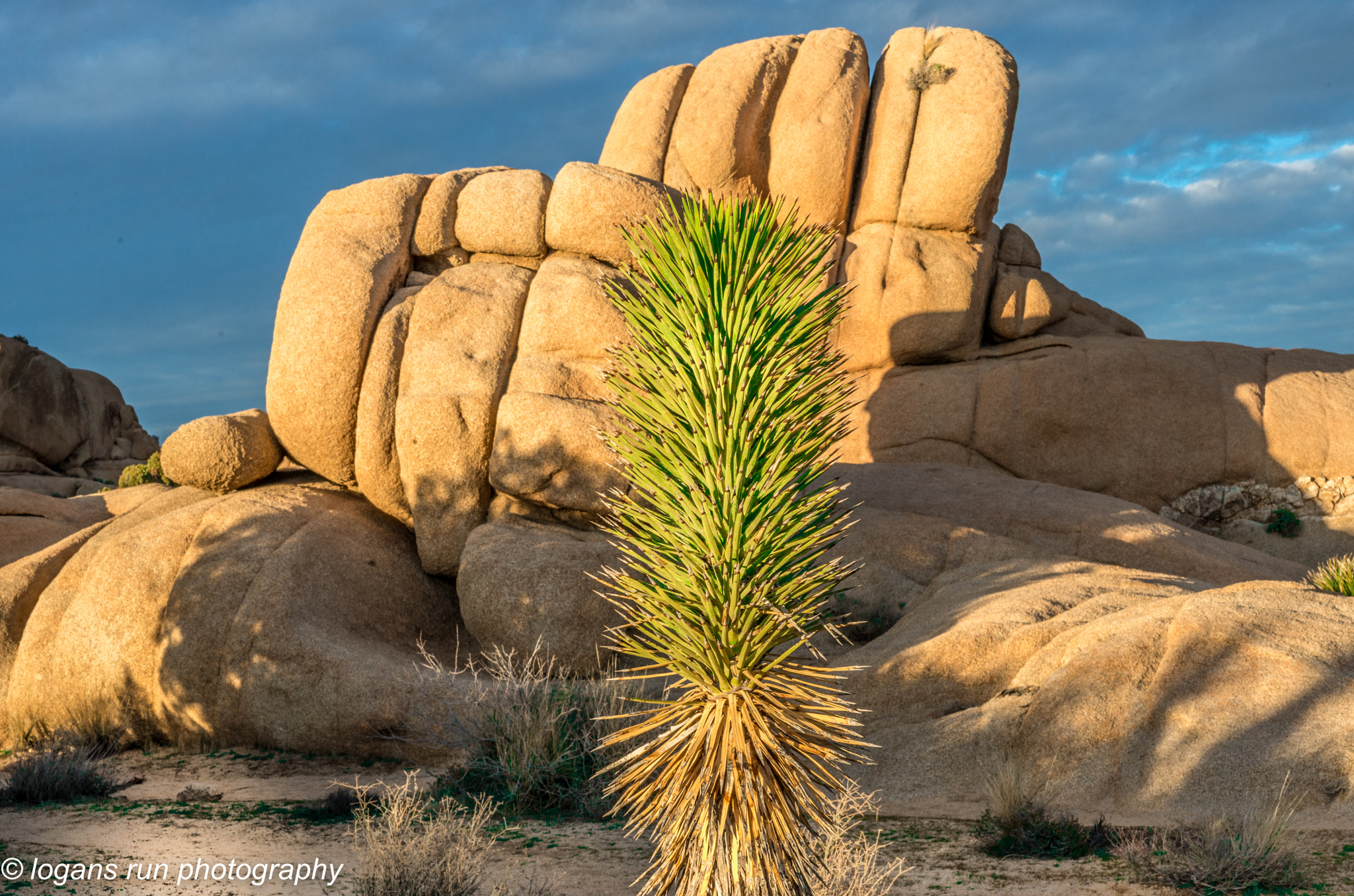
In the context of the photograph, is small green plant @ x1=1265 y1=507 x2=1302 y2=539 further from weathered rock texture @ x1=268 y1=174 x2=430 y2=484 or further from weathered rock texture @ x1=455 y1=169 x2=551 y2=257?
weathered rock texture @ x1=268 y1=174 x2=430 y2=484

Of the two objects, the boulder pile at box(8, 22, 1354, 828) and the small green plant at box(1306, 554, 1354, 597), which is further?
the small green plant at box(1306, 554, 1354, 597)

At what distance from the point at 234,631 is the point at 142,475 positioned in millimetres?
6777

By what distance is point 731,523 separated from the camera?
3.15 meters

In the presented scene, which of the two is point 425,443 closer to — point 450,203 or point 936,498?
point 450,203

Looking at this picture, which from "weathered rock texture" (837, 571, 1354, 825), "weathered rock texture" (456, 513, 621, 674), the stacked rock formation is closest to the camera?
"weathered rock texture" (837, 571, 1354, 825)

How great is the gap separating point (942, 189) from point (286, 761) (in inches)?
666

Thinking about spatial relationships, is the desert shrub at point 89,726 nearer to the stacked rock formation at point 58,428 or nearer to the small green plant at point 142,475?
the small green plant at point 142,475

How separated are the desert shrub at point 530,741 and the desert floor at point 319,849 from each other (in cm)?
38

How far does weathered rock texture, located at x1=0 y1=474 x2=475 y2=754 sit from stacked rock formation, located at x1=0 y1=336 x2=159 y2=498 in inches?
681

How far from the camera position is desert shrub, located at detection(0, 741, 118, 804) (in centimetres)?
845

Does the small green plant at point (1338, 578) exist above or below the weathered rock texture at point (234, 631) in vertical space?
above

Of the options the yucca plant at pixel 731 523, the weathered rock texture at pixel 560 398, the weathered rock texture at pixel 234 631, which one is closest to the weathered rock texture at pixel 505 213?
the weathered rock texture at pixel 560 398

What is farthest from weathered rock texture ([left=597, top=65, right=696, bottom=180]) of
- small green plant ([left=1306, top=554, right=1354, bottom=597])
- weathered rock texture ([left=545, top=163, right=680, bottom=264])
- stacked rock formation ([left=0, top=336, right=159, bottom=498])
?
stacked rock formation ([left=0, top=336, right=159, bottom=498])

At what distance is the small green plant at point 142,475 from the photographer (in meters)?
14.7
